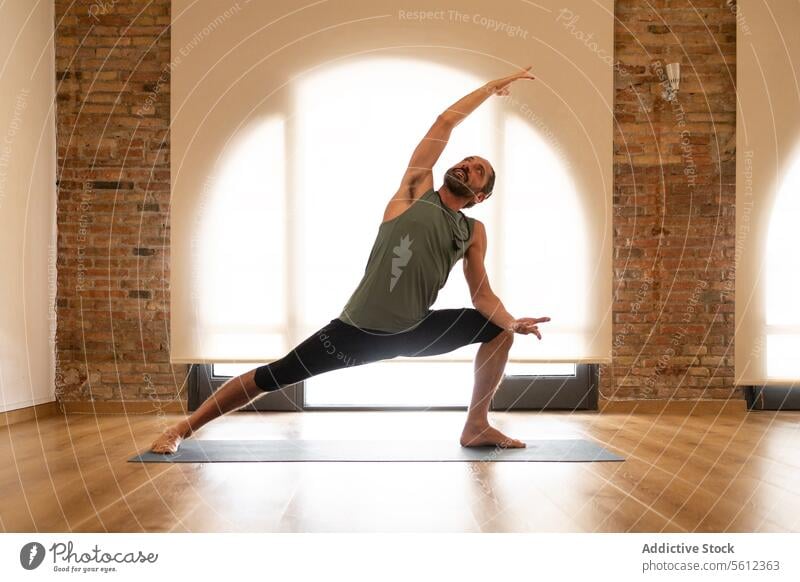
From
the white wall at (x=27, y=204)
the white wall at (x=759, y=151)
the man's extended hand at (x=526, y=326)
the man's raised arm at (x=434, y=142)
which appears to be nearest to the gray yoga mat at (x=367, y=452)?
the man's extended hand at (x=526, y=326)

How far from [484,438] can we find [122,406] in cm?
256

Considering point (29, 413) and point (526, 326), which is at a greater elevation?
point (526, 326)

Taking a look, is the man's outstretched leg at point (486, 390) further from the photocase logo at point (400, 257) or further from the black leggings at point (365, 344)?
the photocase logo at point (400, 257)

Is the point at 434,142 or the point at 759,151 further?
the point at 759,151

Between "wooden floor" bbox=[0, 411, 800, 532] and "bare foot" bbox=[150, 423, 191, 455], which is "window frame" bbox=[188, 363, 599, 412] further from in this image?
"bare foot" bbox=[150, 423, 191, 455]

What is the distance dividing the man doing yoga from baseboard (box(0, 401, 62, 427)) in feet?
4.51

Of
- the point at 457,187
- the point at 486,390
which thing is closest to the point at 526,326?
the point at 486,390

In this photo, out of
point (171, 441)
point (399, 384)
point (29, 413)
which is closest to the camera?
point (171, 441)

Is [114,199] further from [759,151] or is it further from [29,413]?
[759,151]

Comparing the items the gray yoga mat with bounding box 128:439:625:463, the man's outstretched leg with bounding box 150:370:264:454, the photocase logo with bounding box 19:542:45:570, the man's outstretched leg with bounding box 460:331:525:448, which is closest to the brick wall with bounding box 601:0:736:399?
the gray yoga mat with bounding box 128:439:625:463

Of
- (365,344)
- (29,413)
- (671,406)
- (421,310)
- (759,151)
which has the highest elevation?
(759,151)

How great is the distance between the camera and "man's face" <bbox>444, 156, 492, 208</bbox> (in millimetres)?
3854

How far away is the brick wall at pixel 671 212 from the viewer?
17.3 ft

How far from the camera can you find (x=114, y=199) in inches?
205
